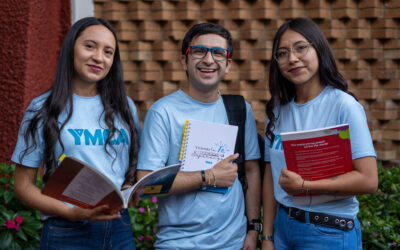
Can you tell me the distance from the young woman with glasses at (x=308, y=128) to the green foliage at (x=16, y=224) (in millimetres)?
1705

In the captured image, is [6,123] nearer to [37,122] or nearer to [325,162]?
[37,122]

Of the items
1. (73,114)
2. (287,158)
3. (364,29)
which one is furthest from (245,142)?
(364,29)

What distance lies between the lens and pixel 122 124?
7.57 feet

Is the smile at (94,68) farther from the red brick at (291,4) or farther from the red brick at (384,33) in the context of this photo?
the red brick at (384,33)

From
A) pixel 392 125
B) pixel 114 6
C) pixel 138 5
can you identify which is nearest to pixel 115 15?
pixel 114 6

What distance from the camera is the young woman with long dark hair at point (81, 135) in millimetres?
2096

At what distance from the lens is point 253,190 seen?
2.46m

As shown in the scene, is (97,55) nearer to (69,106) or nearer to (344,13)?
(69,106)

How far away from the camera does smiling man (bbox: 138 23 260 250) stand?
222 centimetres

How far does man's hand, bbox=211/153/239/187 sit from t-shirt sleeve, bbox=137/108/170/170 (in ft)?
0.87

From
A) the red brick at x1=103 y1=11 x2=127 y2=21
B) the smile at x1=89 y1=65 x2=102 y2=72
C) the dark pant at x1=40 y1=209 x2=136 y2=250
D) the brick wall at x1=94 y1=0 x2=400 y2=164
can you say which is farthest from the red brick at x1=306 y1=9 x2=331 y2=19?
the dark pant at x1=40 y1=209 x2=136 y2=250

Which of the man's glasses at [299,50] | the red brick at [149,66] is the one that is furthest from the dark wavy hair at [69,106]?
the red brick at [149,66]

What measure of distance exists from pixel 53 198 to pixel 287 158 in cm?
110

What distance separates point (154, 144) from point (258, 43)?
2.54m
